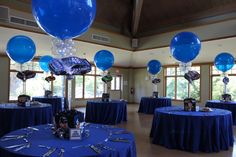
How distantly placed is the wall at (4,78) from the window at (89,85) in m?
3.67

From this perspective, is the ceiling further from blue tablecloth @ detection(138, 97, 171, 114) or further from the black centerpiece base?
the black centerpiece base

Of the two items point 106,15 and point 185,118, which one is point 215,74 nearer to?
point 106,15

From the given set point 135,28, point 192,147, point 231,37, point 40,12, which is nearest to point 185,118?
point 192,147

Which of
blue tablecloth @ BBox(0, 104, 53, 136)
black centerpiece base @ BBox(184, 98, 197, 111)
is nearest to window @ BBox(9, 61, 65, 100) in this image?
blue tablecloth @ BBox(0, 104, 53, 136)

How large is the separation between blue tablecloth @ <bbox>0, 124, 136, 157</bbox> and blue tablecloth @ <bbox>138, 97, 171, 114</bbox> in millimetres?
7028

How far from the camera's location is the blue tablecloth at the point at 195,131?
405 centimetres

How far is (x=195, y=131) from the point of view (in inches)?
160

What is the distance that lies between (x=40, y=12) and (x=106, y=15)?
7.75 metres

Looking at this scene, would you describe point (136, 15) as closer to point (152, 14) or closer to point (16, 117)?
point (152, 14)

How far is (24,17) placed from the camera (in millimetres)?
6910

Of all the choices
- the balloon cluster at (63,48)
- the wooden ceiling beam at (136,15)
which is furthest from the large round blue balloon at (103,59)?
the balloon cluster at (63,48)

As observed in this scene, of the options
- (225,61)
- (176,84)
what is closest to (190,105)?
(225,61)

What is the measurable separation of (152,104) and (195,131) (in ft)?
18.2

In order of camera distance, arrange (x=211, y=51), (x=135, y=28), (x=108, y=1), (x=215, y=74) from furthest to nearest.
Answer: (x=215, y=74), (x=135, y=28), (x=211, y=51), (x=108, y=1)
